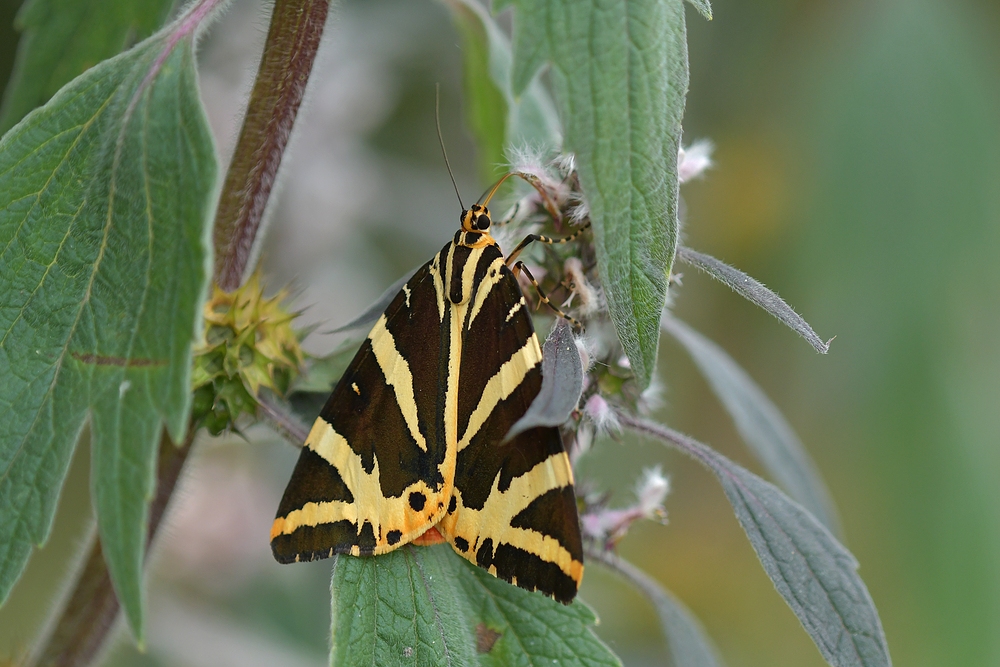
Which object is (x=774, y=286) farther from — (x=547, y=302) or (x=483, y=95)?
(x=547, y=302)

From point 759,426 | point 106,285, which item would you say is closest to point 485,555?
point 106,285

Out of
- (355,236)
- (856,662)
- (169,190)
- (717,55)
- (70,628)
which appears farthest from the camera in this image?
(717,55)

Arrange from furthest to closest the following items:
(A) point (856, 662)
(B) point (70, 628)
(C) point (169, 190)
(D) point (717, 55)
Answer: (D) point (717, 55), (B) point (70, 628), (A) point (856, 662), (C) point (169, 190)

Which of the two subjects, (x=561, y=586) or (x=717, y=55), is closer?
(x=561, y=586)

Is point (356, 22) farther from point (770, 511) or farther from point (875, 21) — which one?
point (770, 511)

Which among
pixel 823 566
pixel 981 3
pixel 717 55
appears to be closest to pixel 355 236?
pixel 717 55
